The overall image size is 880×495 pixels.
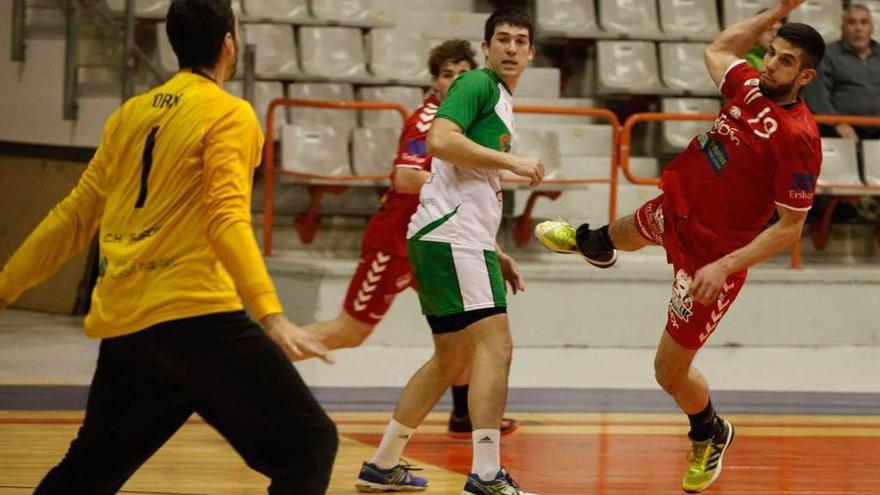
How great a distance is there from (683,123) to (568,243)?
6187 millimetres

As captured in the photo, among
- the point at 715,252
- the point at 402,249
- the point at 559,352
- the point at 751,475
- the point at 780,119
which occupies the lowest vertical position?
the point at 559,352

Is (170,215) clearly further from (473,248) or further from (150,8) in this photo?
(150,8)

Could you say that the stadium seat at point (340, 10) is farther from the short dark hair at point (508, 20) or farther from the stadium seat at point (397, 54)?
the short dark hair at point (508, 20)

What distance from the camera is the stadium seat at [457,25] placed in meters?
13.5

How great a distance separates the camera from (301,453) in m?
4.27

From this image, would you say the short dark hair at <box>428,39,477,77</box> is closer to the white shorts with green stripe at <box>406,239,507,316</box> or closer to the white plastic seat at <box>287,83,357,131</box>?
the white shorts with green stripe at <box>406,239,507,316</box>

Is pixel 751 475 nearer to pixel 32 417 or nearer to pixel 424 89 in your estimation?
pixel 32 417

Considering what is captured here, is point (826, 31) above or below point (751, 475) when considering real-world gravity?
above

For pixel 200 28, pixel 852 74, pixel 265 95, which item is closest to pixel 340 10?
pixel 265 95

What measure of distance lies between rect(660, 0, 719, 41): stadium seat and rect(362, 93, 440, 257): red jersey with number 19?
6.57 meters

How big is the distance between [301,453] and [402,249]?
351 cm

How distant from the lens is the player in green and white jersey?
5.97m

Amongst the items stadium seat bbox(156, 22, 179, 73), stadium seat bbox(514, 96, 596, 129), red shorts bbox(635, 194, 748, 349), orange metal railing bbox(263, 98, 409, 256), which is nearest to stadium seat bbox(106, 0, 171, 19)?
stadium seat bbox(156, 22, 179, 73)

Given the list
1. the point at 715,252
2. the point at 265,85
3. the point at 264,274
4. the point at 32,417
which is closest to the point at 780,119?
the point at 715,252
